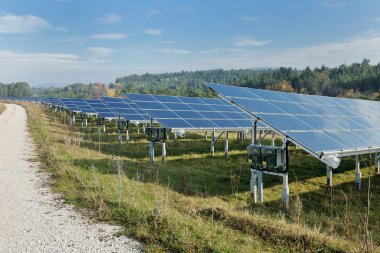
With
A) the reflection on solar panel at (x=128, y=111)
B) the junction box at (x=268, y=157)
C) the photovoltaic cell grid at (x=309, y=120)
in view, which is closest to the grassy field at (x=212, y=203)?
the junction box at (x=268, y=157)

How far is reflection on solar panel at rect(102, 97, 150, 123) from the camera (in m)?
26.2

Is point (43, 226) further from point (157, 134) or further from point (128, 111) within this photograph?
point (128, 111)

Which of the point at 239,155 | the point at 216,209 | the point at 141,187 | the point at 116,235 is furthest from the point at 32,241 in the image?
the point at 239,155

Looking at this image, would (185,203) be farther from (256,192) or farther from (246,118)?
(246,118)

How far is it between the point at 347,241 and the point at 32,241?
6348 mm

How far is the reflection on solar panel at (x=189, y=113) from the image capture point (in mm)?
19750

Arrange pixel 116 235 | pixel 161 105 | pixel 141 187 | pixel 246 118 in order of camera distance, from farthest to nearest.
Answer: pixel 246 118, pixel 161 105, pixel 141 187, pixel 116 235

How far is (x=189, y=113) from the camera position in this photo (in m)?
22.2

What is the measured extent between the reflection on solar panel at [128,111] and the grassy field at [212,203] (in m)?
3.80

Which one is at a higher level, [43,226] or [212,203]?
[43,226]

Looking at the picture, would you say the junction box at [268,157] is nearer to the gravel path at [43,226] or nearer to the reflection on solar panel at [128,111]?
the gravel path at [43,226]

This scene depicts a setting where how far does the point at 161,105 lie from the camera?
21.9 m

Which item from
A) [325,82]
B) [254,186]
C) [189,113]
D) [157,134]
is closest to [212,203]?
[254,186]

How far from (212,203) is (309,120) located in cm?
628
